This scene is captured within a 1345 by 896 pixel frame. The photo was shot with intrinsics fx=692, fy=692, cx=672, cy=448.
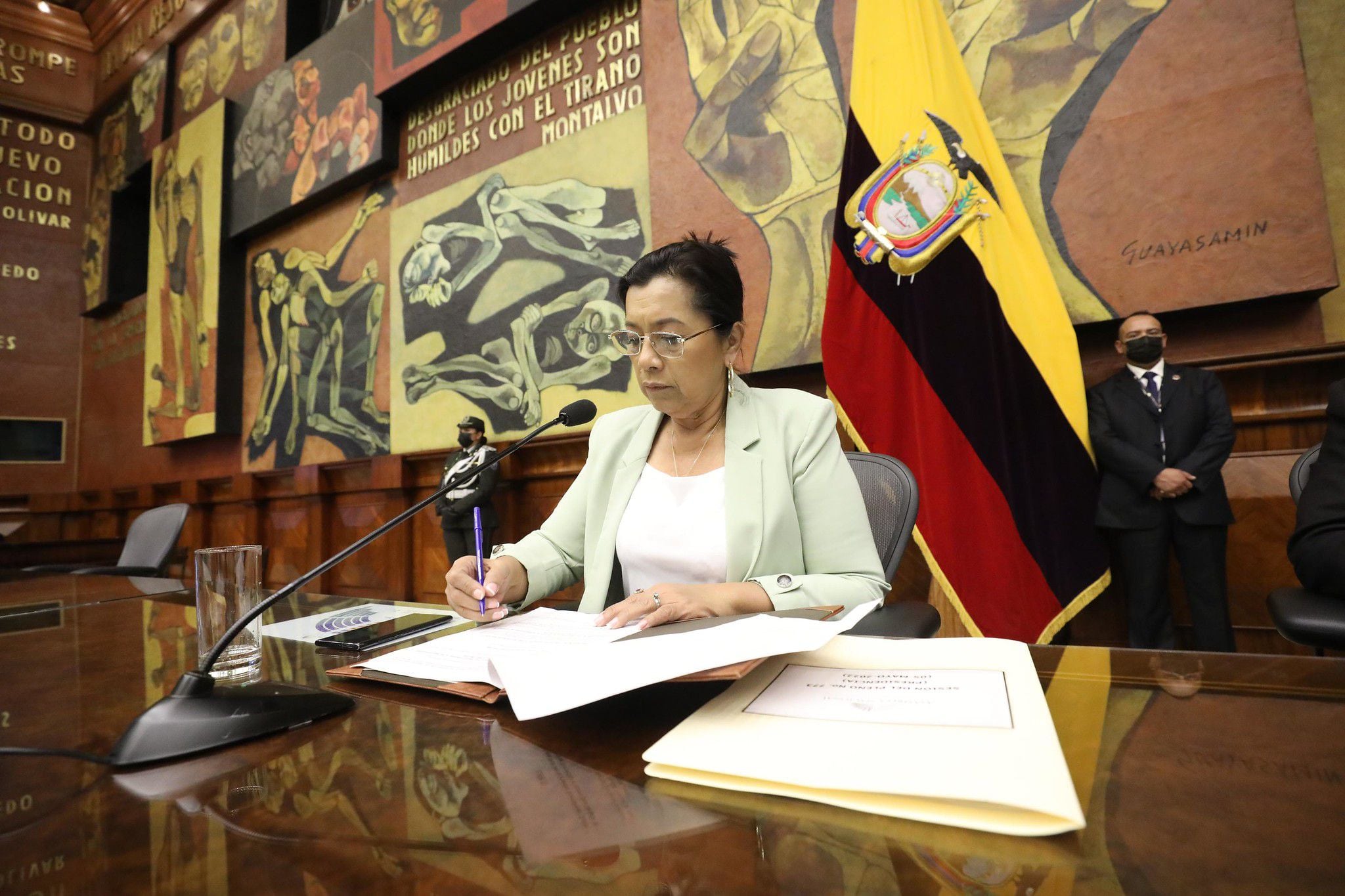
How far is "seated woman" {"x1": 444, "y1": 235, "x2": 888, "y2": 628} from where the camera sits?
1.37m

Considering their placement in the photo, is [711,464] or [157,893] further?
[711,464]

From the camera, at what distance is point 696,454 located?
62.8 inches

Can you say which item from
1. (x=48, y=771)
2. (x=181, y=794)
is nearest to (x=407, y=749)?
(x=181, y=794)

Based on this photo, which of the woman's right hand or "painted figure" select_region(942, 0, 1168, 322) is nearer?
the woman's right hand

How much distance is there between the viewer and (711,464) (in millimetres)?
1549

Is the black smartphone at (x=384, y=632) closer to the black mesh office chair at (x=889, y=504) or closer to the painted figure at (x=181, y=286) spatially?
the black mesh office chair at (x=889, y=504)

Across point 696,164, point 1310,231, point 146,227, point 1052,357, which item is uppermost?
point 146,227

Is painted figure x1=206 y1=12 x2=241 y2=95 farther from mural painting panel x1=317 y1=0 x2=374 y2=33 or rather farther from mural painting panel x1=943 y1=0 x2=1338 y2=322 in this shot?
mural painting panel x1=943 y1=0 x2=1338 y2=322

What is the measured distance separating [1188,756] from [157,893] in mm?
639

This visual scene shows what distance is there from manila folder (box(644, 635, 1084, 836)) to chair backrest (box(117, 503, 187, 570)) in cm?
354

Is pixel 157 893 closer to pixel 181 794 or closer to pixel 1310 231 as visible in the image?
pixel 181 794

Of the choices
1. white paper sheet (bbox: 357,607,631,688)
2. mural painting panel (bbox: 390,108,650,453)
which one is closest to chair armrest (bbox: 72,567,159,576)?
mural painting panel (bbox: 390,108,650,453)

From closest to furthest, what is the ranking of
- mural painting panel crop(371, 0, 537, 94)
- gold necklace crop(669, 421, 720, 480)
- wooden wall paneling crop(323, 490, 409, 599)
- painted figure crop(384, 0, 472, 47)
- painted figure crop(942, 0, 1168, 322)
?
gold necklace crop(669, 421, 720, 480) → painted figure crop(942, 0, 1168, 322) → mural painting panel crop(371, 0, 537, 94) → painted figure crop(384, 0, 472, 47) → wooden wall paneling crop(323, 490, 409, 599)

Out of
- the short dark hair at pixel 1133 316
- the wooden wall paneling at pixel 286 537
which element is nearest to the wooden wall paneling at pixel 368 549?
the wooden wall paneling at pixel 286 537
